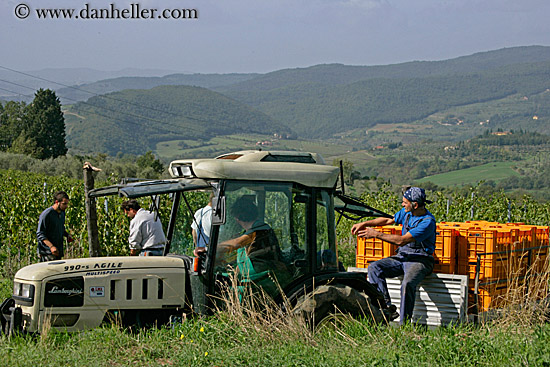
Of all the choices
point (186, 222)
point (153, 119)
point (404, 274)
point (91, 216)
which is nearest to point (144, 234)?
point (91, 216)

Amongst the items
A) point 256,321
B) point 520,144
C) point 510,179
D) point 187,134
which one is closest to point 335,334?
point 256,321

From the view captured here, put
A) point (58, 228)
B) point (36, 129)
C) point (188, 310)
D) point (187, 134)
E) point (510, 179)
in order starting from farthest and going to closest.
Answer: point (187, 134) → point (36, 129) → point (510, 179) → point (58, 228) → point (188, 310)

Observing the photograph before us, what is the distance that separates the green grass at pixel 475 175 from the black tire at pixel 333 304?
67833mm

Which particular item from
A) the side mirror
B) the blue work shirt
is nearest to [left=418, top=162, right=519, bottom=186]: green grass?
the blue work shirt

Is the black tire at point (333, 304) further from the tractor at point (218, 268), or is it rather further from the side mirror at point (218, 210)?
the side mirror at point (218, 210)

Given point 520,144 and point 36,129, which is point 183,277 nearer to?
point 36,129

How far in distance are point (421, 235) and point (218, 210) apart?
8.04ft

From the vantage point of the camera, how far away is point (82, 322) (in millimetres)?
6156

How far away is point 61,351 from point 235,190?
2139mm

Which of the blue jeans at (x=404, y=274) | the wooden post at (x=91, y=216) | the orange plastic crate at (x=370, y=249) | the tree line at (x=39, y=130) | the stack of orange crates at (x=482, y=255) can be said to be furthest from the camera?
the tree line at (x=39, y=130)

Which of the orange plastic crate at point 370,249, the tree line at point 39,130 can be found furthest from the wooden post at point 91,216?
the tree line at point 39,130

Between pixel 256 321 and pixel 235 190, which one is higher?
pixel 235 190

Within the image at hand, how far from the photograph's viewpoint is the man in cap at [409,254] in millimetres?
7113

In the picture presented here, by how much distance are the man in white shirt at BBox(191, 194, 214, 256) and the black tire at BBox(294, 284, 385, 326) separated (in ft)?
3.53
